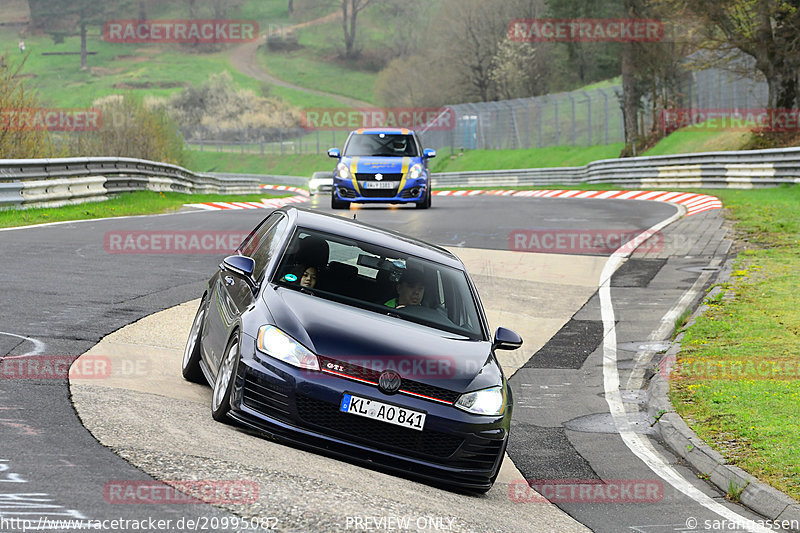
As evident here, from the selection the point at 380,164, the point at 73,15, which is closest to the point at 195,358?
the point at 380,164

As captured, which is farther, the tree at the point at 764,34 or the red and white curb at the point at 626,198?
the tree at the point at 764,34

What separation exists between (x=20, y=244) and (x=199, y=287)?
14.1 ft

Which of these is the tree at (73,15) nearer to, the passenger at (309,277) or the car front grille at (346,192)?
the car front grille at (346,192)

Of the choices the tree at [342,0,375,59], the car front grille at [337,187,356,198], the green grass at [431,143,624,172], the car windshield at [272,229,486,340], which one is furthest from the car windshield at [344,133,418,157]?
the tree at [342,0,375,59]

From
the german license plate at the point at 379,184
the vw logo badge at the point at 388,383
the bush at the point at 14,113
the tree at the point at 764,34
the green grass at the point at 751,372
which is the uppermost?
the tree at the point at 764,34

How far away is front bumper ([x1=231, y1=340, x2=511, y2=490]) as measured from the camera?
6.83 m

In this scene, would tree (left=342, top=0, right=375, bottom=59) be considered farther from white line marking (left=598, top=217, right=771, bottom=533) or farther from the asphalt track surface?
white line marking (left=598, top=217, right=771, bottom=533)

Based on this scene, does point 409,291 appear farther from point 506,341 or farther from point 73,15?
point 73,15

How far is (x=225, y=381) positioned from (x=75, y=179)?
19.3 metres

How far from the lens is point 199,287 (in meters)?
14.1

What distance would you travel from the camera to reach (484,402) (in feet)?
23.5

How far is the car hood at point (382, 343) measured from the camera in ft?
22.9

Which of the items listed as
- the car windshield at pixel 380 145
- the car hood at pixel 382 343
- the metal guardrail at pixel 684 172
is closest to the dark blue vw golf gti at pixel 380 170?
the car windshield at pixel 380 145

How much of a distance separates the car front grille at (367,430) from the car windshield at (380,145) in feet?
63.9
